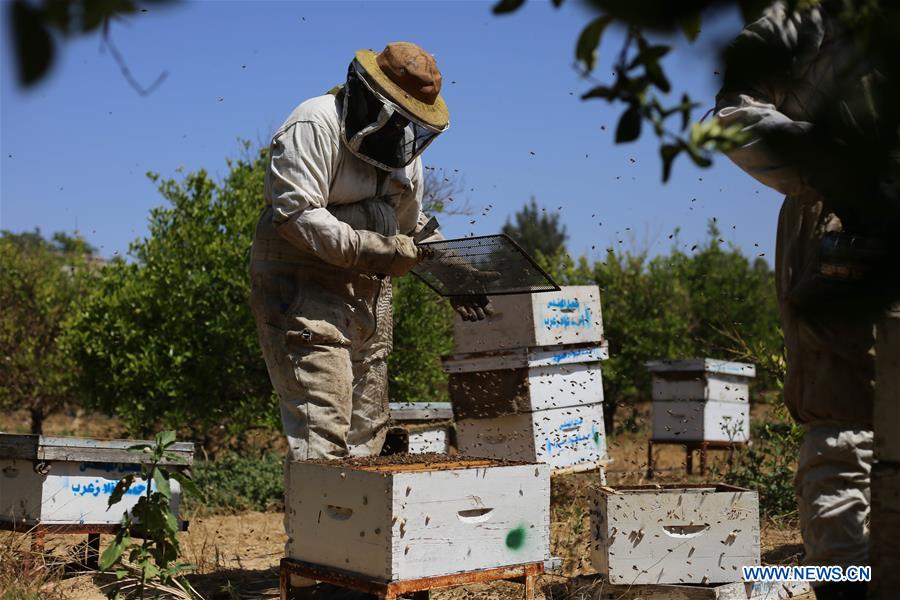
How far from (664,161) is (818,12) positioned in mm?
525

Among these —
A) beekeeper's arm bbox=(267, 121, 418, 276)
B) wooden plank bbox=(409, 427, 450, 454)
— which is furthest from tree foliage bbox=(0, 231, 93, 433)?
beekeeper's arm bbox=(267, 121, 418, 276)

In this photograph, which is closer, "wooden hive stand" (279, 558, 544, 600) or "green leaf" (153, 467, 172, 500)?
"wooden hive stand" (279, 558, 544, 600)

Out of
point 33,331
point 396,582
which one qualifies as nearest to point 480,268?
point 396,582

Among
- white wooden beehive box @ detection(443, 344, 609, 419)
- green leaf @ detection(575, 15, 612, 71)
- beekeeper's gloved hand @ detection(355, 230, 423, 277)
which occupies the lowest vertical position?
white wooden beehive box @ detection(443, 344, 609, 419)

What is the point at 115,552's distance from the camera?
280 centimetres

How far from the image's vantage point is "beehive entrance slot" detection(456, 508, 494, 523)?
2.76m

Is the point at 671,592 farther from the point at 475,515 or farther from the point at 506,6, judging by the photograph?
the point at 506,6

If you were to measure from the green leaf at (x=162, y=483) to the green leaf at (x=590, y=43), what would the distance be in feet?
6.99

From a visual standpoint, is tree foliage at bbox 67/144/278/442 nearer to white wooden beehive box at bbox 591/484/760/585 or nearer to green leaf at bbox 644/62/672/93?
white wooden beehive box at bbox 591/484/760/585

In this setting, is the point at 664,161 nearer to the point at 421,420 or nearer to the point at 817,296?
the point at 817,296

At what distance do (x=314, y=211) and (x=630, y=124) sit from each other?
2.23 meters

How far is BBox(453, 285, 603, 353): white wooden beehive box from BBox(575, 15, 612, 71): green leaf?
13.5 ft

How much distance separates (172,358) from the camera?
6.58m

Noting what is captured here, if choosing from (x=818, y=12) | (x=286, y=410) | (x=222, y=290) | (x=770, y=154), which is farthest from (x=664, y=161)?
(x=222, y=290)
